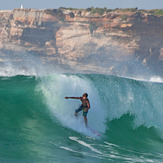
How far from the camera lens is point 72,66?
7031cm

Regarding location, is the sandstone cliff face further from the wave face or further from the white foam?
the white foam

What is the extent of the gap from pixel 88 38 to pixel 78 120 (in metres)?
59.4

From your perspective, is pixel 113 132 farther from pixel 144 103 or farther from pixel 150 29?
pixel 150 29

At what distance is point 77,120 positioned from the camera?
10477 mm

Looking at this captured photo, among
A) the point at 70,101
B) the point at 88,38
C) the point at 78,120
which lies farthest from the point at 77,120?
the point at 88,38

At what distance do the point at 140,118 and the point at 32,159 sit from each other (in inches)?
290

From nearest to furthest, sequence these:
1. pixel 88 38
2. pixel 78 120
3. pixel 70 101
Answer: pixel 78 120, pixel 70 101, pixel 88 38

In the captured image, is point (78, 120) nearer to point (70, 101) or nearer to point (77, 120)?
point (77, 120)

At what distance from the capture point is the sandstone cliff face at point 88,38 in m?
67.4

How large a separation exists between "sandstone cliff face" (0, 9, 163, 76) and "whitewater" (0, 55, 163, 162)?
51.9m

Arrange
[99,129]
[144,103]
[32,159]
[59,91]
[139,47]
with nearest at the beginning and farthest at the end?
[32,159], [99,129], [59,91], [144,103], [139,47]

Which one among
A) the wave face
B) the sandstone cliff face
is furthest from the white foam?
the sandstone cliff face

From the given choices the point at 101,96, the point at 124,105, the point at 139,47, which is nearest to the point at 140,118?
the point at 124,105

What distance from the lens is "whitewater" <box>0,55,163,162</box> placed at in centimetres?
795
